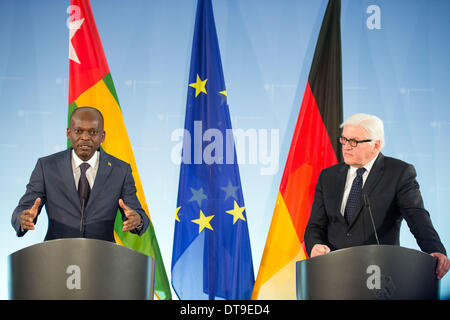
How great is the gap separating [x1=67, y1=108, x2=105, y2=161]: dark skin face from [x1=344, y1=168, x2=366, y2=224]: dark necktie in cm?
157

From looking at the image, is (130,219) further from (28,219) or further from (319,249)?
(319,249)

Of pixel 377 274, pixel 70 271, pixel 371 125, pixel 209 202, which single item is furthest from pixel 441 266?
pixel 209 202

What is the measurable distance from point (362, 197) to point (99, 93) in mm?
2064

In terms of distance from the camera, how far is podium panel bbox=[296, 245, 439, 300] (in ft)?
6.91

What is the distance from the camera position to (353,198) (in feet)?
9.85

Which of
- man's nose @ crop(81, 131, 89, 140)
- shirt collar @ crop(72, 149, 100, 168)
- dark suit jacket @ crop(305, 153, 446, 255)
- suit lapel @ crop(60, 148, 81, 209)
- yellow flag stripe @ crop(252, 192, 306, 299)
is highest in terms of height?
man's nose @ crop(81, 131, 89, 140)

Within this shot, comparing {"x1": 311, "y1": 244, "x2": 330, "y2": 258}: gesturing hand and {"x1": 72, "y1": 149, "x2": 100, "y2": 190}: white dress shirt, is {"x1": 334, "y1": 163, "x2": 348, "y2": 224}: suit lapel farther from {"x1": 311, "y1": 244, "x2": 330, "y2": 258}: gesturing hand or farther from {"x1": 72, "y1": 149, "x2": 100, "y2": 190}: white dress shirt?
{"x1": 72, "y1": 149, "x2": 100, "y2": 190}: white dress shirt

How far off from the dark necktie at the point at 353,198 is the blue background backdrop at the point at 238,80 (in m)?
1.11

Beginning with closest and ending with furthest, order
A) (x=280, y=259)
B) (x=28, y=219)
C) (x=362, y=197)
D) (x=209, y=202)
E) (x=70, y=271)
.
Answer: (x=70, y=271)
(x=28, y=219)
(x=362, y=197)
(x=280, y=259)
(x=209, y=202)

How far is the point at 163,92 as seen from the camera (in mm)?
4195

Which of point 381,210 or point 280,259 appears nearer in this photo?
point 381,210

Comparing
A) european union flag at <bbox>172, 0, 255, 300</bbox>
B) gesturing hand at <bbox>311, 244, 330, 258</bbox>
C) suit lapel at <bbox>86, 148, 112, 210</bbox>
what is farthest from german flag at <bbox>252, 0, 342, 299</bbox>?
suit lapel at <bbox>86, 148, 112, 210</bbox>
